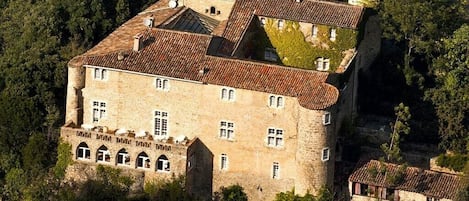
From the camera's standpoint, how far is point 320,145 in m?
78.6

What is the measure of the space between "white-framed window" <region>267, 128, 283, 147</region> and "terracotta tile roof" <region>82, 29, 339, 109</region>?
8.34ft

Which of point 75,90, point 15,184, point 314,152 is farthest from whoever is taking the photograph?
point 15,184

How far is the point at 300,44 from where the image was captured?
88812 millimetres

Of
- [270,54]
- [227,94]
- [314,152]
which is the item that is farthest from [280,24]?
[314,152]

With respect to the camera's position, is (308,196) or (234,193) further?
(234,193)

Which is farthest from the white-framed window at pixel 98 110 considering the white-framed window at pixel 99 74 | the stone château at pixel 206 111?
the white-framed window at pixel 99 74

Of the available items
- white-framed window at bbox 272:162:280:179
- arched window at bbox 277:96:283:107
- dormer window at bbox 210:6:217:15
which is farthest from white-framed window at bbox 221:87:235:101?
dormer window at bbox 210:6:217:15

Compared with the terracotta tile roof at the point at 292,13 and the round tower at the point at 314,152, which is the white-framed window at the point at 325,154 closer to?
the round tower at the point at 314,152

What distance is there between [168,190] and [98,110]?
7643mm

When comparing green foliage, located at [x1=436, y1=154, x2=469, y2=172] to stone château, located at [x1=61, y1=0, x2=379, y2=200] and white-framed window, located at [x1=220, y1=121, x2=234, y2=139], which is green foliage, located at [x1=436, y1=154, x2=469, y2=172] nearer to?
stone château, located at [x1=61, y1=0, x2=379, y2=200]

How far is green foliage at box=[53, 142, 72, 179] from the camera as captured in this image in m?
82.8

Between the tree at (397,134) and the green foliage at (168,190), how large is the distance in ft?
42.9

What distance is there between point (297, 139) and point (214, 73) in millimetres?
6701

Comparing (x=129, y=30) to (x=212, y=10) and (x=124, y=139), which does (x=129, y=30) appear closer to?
(x=212, y=10)
